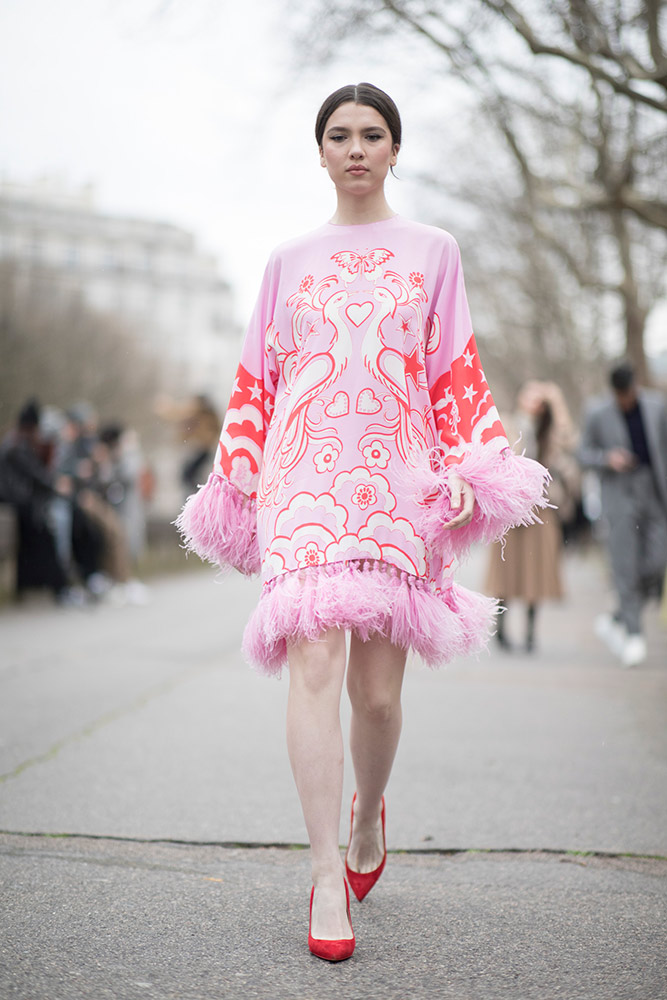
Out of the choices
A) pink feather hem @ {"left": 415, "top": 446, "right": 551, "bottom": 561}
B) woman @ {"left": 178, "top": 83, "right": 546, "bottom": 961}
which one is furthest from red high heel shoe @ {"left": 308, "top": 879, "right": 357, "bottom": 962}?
pink feather hem @ {"left": 415, "top": 446, "right": 551, "bottom": 561}

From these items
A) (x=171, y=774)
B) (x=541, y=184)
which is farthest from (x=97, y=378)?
(x=171, y=774)

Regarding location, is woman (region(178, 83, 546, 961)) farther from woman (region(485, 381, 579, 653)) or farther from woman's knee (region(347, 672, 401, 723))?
woman (region(485, 381, 579, 653))

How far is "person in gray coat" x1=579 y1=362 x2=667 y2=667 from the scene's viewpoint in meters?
8.16

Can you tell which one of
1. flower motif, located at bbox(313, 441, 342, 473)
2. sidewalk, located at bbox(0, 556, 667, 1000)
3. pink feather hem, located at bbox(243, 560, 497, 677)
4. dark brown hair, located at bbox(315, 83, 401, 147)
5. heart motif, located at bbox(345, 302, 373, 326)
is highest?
dark brown hair, located at bbox(315, 83, 401, 147)

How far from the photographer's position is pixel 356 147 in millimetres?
3123

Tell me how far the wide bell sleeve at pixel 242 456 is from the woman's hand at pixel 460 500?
1.79ft

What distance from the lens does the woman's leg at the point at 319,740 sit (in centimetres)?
290

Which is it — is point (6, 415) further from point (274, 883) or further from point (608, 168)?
point (274, 883)

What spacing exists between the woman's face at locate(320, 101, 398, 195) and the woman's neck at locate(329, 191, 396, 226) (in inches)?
1.7

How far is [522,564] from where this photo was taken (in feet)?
29.7

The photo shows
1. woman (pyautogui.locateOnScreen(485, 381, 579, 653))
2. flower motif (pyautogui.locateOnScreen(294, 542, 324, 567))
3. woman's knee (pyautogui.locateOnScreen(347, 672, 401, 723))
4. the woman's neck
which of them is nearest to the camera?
flower motif (pyautogui.locateOnScreen(294, 542, 324, 567))

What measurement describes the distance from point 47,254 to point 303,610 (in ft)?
101

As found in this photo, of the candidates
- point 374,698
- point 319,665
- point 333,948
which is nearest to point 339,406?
point 319,665

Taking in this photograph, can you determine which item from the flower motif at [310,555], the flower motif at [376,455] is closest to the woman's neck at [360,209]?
the flower motif at [376,455]
